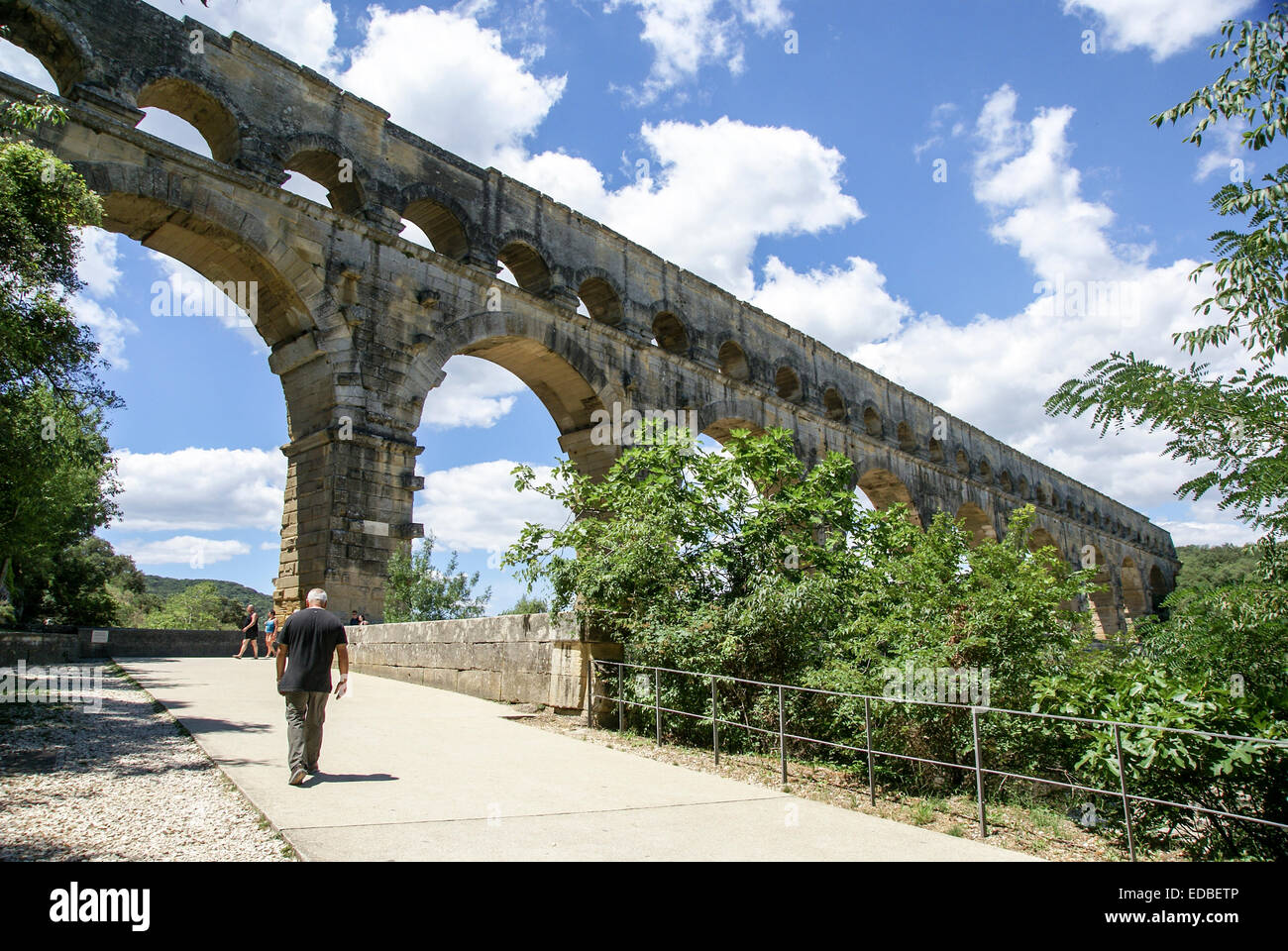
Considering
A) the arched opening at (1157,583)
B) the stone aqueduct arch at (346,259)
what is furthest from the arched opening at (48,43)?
the arched opening at (1157,583)

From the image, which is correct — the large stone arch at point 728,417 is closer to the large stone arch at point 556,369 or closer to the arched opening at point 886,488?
the large stone arch at point 556,369

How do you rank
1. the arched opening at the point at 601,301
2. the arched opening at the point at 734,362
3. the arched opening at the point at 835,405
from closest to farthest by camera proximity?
1. the arched opening at the point at 601,301
2. the arched opening at the point at 734,362
3. the arched opening at the point at 835,405

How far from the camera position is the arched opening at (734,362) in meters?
23.3

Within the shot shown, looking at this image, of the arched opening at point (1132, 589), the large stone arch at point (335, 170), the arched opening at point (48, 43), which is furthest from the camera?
the arched opening at point (1132, 589)

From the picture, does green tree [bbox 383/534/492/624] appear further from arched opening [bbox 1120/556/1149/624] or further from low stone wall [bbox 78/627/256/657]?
arched opening [bbox 1120/556/1149/624]

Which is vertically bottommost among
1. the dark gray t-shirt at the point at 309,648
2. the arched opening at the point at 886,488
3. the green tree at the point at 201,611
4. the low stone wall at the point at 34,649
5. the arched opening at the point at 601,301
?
the green tree at the point at 201,611

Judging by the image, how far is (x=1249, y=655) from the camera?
14.5 feet

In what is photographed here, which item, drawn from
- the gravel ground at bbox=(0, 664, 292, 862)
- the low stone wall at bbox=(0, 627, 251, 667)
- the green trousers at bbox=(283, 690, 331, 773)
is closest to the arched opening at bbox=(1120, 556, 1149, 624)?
the low stone wall at bbox=(0, 627, 251, 667)

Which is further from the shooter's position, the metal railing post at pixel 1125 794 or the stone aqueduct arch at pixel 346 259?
the stone aqueduct arch at pixel 346 259

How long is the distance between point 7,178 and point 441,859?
6584mm

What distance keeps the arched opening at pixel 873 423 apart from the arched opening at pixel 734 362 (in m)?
7.69

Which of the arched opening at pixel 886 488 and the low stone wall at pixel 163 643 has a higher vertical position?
the arched opening at pixel 886 488
